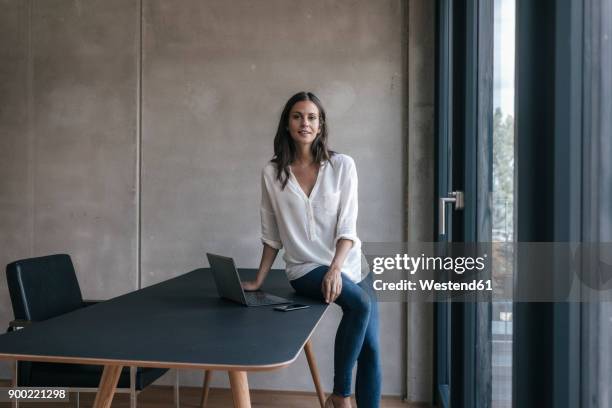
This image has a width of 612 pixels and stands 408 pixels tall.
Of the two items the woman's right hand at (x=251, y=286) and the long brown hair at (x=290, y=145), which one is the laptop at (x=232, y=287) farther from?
the long brown hair at (x=290, y=145)

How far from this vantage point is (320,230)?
271 centimetres

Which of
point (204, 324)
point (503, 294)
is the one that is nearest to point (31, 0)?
point (204, 324)

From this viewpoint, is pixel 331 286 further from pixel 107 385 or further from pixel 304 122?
pixel 107 385

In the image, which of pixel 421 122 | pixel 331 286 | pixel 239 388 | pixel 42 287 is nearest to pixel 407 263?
pixel 421 122

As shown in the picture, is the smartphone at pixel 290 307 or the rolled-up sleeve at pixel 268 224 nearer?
the smartphone at pixel 290 307

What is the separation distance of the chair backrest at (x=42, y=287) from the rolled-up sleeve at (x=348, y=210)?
143 cm

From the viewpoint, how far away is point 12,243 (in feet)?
14.2

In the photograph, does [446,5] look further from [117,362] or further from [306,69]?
[117,362]

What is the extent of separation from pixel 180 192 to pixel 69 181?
79cm

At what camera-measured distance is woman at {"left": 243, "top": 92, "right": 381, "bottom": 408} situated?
2512mm

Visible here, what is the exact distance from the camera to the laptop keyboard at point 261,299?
7.89 ft

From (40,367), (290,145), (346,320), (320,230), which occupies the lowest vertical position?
(40,367)

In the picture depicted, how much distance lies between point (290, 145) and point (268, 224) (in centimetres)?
38

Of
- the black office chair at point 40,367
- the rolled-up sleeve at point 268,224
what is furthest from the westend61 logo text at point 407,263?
the black office chair at point 40,367
